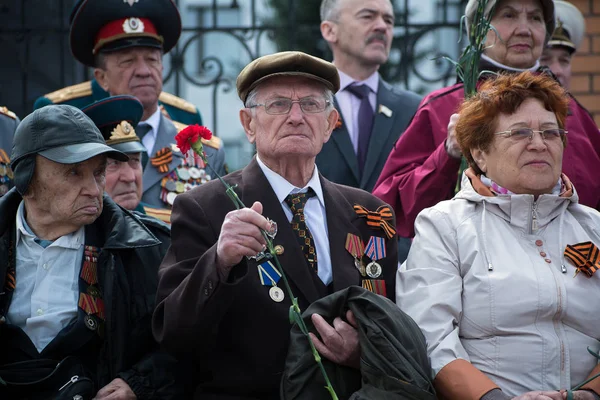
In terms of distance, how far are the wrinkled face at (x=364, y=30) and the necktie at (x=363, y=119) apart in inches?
8.9

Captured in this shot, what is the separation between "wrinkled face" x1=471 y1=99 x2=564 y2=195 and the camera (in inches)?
158

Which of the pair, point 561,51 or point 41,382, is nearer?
point 41,382

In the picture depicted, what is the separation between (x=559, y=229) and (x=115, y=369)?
1840 millimetres

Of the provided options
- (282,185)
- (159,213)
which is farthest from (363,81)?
(282,185)

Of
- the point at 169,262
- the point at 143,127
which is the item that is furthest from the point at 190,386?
the point at 143,127

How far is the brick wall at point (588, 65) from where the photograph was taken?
7160 mm

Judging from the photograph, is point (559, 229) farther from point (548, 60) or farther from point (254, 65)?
point (548, 60)

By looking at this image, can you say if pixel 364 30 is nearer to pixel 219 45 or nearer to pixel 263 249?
pixel 219 45

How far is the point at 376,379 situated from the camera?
11.5 feet

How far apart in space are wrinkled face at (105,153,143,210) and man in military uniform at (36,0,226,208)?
0.63 m

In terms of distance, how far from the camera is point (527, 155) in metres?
4.01

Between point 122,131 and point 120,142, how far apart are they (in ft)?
0.20

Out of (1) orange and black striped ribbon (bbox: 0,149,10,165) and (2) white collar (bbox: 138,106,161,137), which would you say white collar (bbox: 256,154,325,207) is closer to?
(1) orange and black striped ribbon (bbox: 0,149,10,165)

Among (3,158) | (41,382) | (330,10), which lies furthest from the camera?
(330,10)
